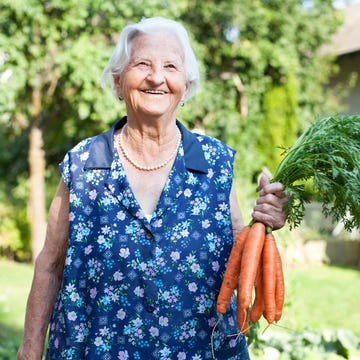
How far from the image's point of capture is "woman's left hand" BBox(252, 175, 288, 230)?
1.97 m

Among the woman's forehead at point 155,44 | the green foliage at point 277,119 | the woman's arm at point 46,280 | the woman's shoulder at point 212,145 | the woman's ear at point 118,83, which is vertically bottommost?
the woman's arm at point 46,280

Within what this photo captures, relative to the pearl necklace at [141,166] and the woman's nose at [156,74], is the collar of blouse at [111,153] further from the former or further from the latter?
the woman's nose at [156,74]

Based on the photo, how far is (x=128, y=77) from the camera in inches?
83.7

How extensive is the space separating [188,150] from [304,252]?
10.6 meters

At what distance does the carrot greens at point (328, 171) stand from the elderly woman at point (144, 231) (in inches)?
2.6

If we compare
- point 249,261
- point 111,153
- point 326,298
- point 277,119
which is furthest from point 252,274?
point 277,119

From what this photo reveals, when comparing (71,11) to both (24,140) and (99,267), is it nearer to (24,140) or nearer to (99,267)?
(24,140)

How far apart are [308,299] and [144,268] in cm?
719

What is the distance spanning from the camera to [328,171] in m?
2.03

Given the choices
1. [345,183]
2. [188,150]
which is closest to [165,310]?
[188,150]

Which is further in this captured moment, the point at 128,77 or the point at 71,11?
the point at 71,11

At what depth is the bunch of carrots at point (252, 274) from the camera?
6.54 ft

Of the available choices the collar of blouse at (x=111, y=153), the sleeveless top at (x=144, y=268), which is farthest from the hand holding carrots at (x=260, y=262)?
the collar of blouse at (x=111, y=153)

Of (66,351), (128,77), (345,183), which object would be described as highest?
(128,77)
